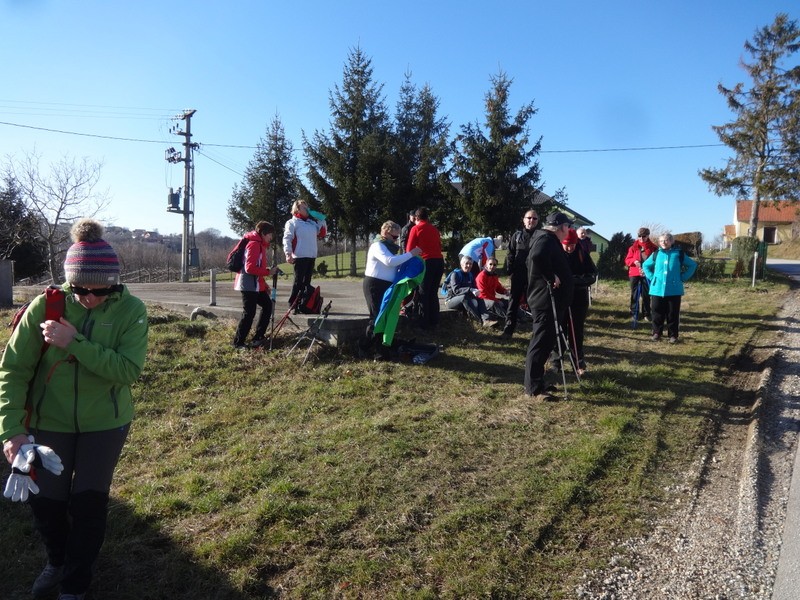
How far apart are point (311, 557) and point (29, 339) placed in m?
1.94

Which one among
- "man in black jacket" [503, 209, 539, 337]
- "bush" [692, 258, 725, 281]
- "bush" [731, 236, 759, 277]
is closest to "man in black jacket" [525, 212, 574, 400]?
"man in black jacket" [503, 209, 539, 337]

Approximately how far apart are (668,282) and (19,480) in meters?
9.39

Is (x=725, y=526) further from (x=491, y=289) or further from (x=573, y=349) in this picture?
(x=491, y=289)

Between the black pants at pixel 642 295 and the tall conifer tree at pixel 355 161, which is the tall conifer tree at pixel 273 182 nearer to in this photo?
the tall conifer tree at pixel 355 161

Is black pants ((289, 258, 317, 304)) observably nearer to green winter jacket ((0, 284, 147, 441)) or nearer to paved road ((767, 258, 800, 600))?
green winter jacket ((0, 284, 147, 441))

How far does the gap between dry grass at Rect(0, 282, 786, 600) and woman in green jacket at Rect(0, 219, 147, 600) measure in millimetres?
563

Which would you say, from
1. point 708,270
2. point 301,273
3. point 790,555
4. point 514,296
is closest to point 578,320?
point 514,296

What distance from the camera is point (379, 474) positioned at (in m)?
4.60

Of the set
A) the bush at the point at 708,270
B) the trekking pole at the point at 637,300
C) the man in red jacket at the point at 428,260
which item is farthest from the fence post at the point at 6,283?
the bush at the point at 708,270

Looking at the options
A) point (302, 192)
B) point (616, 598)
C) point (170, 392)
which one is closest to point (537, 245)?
point (616, 598)

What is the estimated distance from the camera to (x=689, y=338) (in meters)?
10.3

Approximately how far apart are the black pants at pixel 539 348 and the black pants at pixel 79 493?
4.52 metres

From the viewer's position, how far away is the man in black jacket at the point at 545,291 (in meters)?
6.52

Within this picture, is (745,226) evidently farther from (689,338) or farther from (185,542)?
(185,542)
